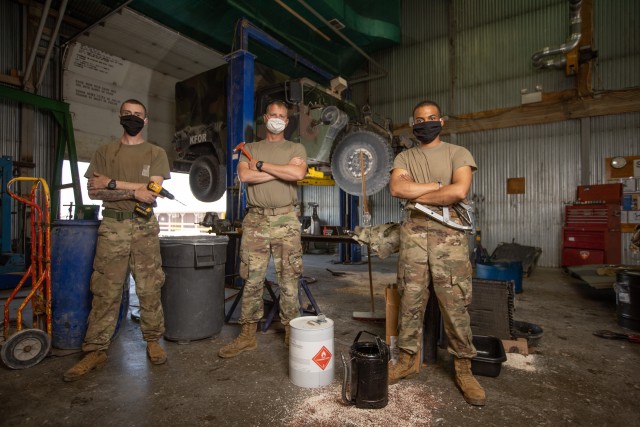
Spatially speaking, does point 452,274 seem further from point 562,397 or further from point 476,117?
point 476,117

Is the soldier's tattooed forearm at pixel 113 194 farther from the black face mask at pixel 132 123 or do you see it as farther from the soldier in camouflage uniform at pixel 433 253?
the soldier in camouflage uniform at pixel 433 253

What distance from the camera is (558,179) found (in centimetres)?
732

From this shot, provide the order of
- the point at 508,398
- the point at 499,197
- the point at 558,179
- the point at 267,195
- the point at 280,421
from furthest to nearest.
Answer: the point at 499,197 → the point at 558,179 → the point at 267,195 → the point at 508,398 → the point at 280,421

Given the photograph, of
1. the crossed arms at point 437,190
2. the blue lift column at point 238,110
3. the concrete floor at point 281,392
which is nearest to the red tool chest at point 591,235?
the concrete floor at point 281,392

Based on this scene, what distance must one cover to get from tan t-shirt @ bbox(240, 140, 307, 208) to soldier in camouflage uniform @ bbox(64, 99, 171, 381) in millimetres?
652

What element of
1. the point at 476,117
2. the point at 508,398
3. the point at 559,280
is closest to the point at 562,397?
the point at 508,398

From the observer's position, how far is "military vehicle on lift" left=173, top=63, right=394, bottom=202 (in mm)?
4887

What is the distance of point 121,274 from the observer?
2.39 meters

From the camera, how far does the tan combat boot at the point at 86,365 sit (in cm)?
214

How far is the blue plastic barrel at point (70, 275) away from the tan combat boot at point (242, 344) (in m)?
1.11

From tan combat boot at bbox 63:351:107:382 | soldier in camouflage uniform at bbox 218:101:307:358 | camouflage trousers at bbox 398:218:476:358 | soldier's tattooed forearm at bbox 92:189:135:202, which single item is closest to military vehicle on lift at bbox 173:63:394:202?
soldier in camouflage uniform at bbox 218:101:307:358

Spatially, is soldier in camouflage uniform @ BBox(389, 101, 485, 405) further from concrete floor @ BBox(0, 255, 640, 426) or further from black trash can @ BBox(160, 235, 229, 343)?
black trash can @ BBox(160, 235, 229, 343)

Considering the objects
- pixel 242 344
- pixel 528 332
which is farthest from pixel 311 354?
pixel 528 332

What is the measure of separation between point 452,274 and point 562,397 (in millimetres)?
933
